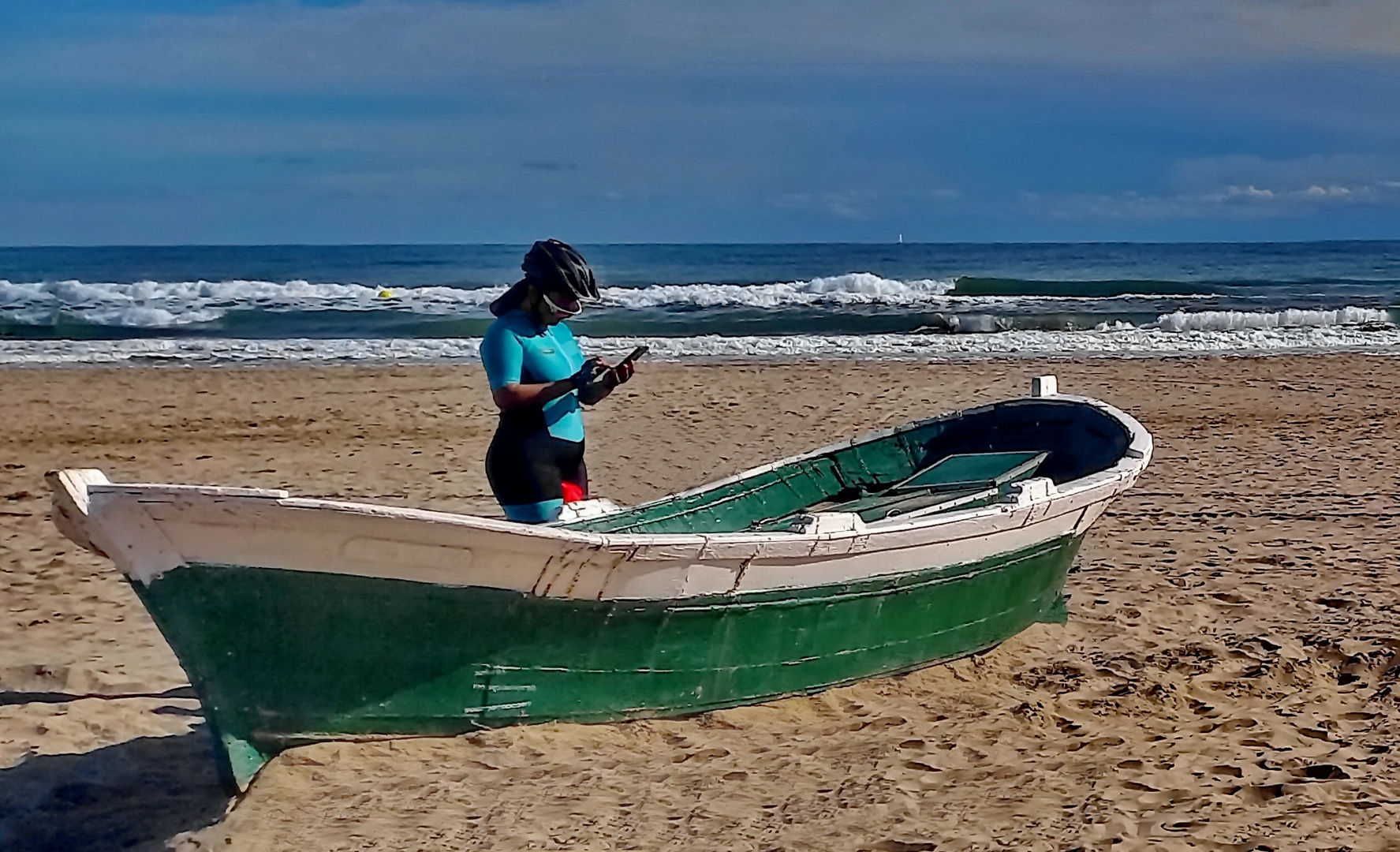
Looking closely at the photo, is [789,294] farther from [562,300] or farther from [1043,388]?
[562,300]

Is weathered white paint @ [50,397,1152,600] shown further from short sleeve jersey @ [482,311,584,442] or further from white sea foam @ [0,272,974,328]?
white sea foam @ [0,272,974,328]

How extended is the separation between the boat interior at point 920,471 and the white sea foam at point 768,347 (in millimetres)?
11770

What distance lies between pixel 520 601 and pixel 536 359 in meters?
0.90

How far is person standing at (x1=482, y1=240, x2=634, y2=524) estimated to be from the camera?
4594 mm

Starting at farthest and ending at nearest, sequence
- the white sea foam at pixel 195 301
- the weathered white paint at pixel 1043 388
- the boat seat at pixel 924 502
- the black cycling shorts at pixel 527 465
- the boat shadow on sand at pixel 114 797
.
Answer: the white sea foam at pixel 195 301
the weathered white paint at pixel 1043 388
the boat seat at pixel 924 502
the black cycling shorts at pixel 527 465
the boat shadow on sand at pixel 114 797

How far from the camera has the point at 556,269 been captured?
4582mm

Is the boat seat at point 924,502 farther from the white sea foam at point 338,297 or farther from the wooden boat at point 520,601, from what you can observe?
the white sea foam at point 338,297

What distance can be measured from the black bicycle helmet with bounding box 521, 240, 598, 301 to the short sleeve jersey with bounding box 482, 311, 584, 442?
0.54ft

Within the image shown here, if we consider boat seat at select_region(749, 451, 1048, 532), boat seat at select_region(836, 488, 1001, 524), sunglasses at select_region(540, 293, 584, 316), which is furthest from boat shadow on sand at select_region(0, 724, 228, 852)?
boat seat at select_region(836, 488, 1001, 524)

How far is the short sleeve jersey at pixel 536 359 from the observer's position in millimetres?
4598

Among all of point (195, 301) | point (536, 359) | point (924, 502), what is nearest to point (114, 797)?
point (536, 359)

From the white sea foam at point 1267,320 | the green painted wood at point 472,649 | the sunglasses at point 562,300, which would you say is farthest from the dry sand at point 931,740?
the white sea foam at point 1267,320

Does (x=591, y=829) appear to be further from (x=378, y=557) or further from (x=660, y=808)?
(x=378, y=557)

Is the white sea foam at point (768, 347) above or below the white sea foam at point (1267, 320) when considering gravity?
below
